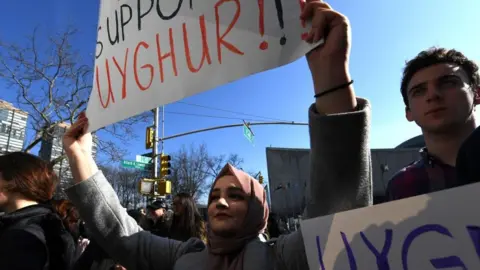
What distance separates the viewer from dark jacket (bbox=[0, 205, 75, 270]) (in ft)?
5.81

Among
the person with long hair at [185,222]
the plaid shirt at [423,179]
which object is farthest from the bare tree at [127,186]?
the plaid shirt at [423,179]

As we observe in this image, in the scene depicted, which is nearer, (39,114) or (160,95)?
(160,95)

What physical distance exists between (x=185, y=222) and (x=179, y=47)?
2.68m

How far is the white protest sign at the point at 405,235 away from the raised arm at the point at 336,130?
0.12m

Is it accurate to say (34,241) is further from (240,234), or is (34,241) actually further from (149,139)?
(149,139)

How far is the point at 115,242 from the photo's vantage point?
158 centimetres

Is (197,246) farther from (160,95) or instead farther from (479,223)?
(479,223)

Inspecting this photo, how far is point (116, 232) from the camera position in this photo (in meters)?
1.58

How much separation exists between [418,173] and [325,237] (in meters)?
0.57

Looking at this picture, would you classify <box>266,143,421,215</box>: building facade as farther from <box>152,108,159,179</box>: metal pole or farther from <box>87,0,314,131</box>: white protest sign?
<box>87,0,314,131</box>: white protest sign

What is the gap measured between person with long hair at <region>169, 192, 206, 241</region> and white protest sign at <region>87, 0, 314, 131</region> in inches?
86.1

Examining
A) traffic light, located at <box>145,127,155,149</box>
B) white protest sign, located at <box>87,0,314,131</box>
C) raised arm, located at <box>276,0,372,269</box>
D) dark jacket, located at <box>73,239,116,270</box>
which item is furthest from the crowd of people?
traffic light, located at <box>145,127,155,149</box>

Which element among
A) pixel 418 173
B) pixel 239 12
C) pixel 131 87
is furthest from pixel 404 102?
pixel 131 87

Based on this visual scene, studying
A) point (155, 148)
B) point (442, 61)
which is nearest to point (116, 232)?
point (442, 61)
